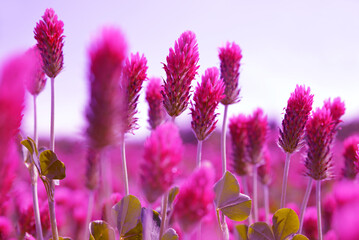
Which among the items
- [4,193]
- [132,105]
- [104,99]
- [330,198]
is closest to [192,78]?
[132,105]

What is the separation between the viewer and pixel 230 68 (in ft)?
7.16

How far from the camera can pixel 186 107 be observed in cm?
171

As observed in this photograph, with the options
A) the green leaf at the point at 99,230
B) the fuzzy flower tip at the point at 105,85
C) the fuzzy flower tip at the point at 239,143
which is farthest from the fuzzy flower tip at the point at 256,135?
the fuzzy flower tip at the point at 105,85

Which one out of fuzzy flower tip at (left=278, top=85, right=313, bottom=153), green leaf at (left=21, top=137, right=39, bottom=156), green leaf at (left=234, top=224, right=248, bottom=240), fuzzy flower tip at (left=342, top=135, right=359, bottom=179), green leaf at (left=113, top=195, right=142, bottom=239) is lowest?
green leaf at (left=234, top=224, right=248, bottom=240)

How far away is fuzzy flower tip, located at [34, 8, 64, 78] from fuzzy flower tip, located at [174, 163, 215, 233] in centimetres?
95

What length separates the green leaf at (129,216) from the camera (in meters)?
1.64

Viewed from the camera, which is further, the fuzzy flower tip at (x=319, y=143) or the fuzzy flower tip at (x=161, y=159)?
the fuzzy flower tip at (x=319, y=143)

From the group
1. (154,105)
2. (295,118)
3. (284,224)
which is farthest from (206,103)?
(284,224)

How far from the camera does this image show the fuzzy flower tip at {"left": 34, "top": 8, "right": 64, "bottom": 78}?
1688mm

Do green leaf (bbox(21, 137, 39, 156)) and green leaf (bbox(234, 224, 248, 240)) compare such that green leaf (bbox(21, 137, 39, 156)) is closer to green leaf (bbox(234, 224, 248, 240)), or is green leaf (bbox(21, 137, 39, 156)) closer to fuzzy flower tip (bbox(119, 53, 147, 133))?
fuzzy flower tip (bbox(119, 53, 147, 133))

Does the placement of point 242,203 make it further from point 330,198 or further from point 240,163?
point 330,198

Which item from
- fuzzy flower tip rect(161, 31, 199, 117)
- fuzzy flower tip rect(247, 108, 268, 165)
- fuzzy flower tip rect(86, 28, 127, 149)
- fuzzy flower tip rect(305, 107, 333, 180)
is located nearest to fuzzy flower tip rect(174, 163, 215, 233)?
fuzzy flower tip rect(86, 28, 127, 149)

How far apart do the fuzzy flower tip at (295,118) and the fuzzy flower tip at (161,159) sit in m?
0.92

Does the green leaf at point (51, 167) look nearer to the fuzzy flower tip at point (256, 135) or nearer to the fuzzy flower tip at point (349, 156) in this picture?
the fuzzy flower tip at point (256, 135)
